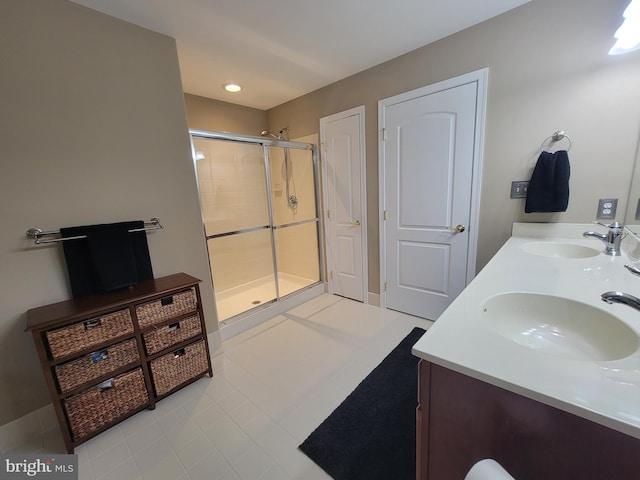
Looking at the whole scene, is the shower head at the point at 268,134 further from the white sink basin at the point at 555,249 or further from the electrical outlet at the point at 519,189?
the white sink basin at the point at 555,249

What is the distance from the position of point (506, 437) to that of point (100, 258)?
2046 mm

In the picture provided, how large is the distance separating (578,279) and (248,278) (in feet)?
10.9

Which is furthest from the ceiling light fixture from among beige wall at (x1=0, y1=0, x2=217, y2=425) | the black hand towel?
beige wall at (x1=0, y1=0, x2=217, y2=425)

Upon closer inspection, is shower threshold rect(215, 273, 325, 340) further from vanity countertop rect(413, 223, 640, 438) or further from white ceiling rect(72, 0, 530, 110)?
white ceiling rect(72, 0, 530, 110)

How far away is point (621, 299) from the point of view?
832mm

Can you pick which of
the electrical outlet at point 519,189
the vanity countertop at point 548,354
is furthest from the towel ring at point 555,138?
the vanity countertop at point 548,354

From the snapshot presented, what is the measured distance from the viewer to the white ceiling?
1.62 meters

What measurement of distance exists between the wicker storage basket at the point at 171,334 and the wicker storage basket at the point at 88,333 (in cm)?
13

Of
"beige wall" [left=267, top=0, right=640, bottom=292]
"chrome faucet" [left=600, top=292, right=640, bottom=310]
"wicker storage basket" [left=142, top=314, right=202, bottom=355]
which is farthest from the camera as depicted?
"wicker storage basket" [left=142, top=314, right=202, bottom=355]

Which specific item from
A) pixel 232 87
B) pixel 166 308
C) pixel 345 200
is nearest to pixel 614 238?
pixel 345 200

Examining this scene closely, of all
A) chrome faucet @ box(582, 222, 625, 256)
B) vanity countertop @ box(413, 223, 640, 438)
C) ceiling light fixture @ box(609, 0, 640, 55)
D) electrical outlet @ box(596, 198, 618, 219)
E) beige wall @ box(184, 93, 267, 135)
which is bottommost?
vanity countertop @ box(413, 223, 640, 438)

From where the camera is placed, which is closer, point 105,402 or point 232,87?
point 105,402

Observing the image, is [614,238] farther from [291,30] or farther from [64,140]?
[64,140]

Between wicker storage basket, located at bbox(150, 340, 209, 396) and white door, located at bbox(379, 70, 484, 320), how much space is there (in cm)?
184
